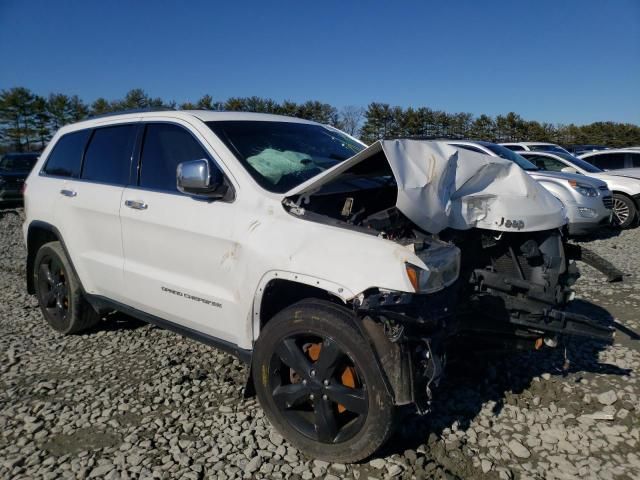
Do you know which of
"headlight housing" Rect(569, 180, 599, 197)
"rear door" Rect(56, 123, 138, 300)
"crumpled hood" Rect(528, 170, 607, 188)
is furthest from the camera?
"crumpled hood" Rect(528, 170, 607, 188)

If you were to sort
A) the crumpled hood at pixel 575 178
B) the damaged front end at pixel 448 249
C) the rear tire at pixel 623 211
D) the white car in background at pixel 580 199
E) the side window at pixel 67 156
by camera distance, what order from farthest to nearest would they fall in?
the rear tire at pixel 623 211, the crumpled hood at pixel 575 178, the white car in background at pixel 580 199, the side window at pixel 67 156, the damaged front end at pixel 448 249

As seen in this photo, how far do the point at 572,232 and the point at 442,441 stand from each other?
7.49m

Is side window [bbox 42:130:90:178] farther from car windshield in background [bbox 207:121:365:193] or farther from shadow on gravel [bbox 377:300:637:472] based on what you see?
shadow on gravel [bbox 377:300:637:472]

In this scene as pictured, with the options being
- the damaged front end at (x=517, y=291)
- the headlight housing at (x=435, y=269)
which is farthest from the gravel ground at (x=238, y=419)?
the headlight housing at (x=435, y=269)

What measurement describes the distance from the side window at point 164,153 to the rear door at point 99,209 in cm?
21

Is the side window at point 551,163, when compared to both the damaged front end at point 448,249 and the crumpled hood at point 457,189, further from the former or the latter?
the crumpled hood at point 457,189

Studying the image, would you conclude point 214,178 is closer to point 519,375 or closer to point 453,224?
point 453,224

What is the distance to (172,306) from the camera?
10.7 ft

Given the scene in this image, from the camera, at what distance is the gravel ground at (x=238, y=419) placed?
2.61m

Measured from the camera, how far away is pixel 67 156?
175 inches

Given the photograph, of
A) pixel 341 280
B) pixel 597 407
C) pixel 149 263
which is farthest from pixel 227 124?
pixel 597 407

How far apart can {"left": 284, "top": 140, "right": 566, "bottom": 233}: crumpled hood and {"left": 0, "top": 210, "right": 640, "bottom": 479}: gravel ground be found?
3.42 ft

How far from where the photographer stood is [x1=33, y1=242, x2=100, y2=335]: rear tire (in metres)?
4.30

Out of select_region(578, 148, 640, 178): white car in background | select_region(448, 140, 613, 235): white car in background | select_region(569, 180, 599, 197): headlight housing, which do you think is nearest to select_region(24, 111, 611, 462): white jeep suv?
select_region(448, 140, 613, 235): white car in background
